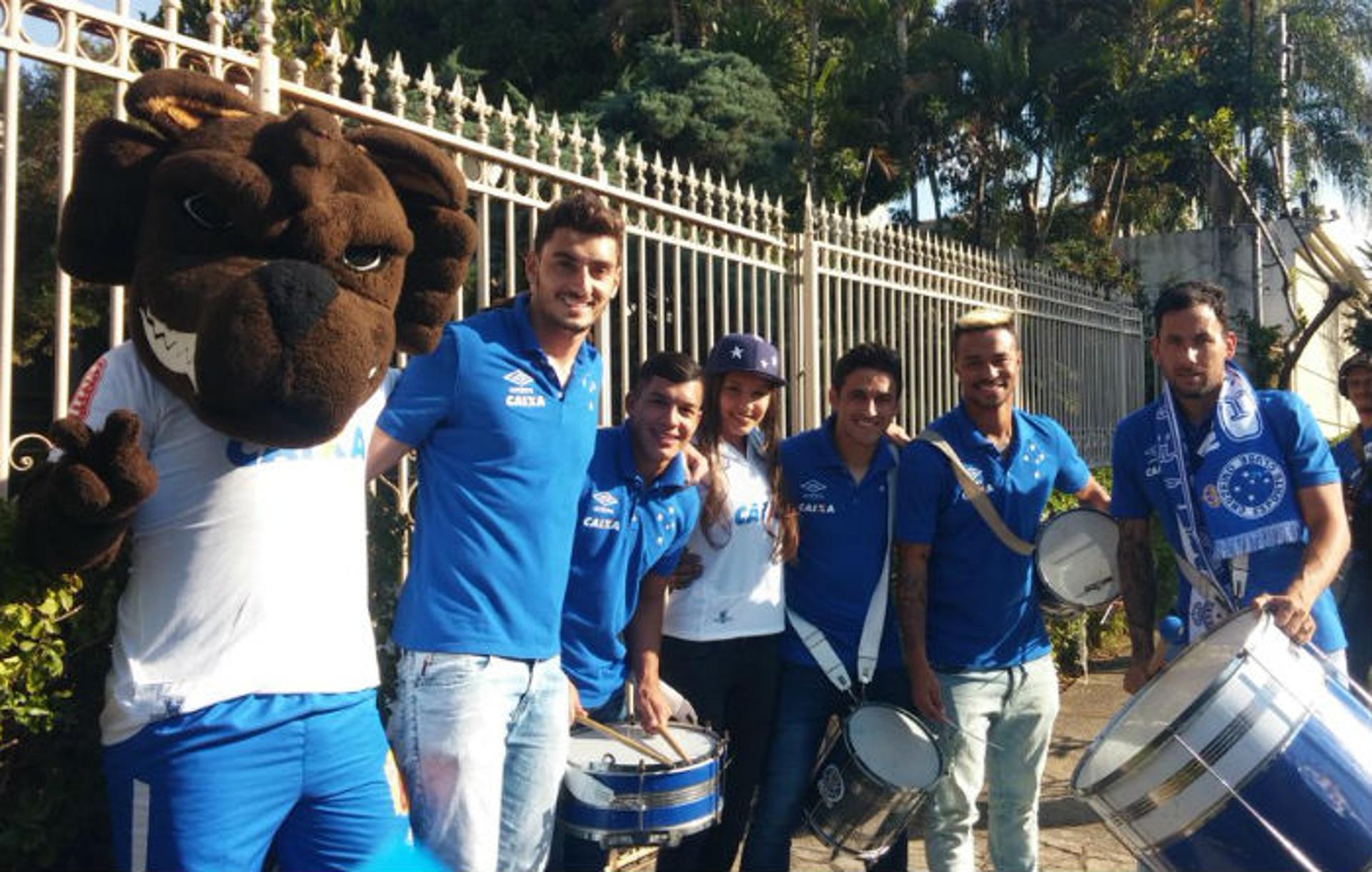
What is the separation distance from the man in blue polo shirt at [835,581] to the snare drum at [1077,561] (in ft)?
1.60

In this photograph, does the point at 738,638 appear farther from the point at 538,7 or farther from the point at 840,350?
the point at 538,7

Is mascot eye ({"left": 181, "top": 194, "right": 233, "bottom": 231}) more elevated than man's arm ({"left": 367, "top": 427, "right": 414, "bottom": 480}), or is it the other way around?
mascot eye ({"left": 181, "top": 194, "right": 233, "bottom": 231})

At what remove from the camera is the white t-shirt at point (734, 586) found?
3.59 metres

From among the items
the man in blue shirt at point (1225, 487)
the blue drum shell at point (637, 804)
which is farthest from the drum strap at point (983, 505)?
the blue drum shell at point (637, 804)

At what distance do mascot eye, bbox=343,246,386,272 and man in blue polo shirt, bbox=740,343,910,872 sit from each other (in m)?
1.77

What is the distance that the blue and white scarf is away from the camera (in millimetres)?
3354

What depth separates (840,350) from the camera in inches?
248

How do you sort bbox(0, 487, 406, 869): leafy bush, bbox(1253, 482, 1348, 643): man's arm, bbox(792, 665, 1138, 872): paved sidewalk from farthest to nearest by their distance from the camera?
bbox(792, 665, 1138, 872): paved sidewalk
bbox(1253, 482, 1348, 643): man's arm
bbox(0, 487, 406, 869): leafy bush

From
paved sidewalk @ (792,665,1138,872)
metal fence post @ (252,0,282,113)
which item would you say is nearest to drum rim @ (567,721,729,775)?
paved sidewalk @ (792,665,1138,872)

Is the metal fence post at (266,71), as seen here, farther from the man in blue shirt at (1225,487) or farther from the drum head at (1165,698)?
the drum head at (1165,698)

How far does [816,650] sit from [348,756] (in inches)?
67.8

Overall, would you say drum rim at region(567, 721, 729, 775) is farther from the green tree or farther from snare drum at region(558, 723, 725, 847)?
the green tree

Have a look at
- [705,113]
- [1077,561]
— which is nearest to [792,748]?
[1077,561]

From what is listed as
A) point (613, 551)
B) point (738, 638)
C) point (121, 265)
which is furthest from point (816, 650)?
point (121, 265)
